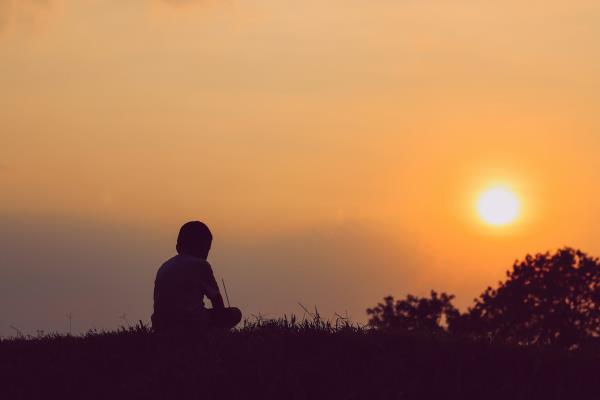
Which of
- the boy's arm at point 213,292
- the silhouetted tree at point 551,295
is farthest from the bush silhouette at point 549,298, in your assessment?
the boy's arm at point 213,292

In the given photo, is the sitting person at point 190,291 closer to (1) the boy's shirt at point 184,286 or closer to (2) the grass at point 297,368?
(1) the boy's shirt at point 184,286

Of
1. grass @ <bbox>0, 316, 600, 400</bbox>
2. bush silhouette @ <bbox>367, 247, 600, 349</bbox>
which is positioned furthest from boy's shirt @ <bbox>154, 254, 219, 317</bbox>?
bush silhouette @ <bbox>367, 247, 600, 349</bbox>

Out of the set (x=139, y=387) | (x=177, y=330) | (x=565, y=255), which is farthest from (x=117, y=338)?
(x=565, y=255)

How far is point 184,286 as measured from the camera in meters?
13.6

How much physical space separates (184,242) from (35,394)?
3297 mm

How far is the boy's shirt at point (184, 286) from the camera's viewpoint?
13.6 meters

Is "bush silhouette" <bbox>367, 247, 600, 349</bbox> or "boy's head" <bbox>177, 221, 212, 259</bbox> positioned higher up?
"bush silhouette" <bbox>367, 247, 600, 349</bbox>

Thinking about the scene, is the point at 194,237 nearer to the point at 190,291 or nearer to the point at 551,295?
the point at 190,291

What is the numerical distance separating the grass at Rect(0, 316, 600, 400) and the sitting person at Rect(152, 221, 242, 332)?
1.18 feet

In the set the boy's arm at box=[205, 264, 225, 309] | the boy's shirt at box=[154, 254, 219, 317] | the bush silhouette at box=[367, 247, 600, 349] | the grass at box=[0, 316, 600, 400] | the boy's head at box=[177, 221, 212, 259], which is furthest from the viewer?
the bush silhouette at box=[367, 247, 600, 349]

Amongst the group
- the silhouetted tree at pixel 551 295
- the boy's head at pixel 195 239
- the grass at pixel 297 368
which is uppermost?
the silhouetted tree at pixel 551 295

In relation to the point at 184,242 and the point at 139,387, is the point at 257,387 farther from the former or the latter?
the point at 184,242

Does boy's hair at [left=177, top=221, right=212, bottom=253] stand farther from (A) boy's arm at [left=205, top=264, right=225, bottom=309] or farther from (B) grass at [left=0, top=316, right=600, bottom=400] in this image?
(B) grass at [left=0, top=316, right=600, bottom=400]

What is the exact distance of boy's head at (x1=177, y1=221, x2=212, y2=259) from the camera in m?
13.9
